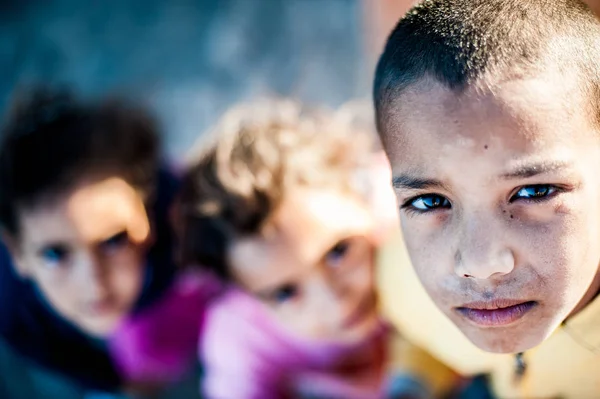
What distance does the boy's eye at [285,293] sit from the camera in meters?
0.78

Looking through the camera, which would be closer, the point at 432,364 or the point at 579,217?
the point at 579,217

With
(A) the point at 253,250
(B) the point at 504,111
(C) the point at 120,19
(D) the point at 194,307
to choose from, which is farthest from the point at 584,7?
(C) the point at 120,19

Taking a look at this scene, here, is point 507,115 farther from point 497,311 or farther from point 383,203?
point 383,203

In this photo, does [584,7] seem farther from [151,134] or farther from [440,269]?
[151,134]

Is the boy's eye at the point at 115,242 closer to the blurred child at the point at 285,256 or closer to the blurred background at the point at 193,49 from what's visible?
the blurred child at the point at 285,256

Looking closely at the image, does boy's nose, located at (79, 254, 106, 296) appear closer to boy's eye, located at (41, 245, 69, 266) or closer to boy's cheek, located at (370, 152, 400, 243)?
boy's eye, located at (41, 245, 69, 266)

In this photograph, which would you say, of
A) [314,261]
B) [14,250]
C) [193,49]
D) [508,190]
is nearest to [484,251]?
[508,190]

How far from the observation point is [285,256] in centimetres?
75

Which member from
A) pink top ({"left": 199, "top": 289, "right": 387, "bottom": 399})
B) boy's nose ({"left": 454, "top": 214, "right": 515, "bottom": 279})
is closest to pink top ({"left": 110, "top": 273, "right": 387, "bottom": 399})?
pink top ({"left": 199, "top": 289, "right": 387, "bottom": 399})

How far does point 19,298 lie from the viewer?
0.95 metres

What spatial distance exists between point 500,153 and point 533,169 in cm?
2

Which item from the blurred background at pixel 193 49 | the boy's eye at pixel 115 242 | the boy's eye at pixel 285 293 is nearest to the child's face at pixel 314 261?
the boy's eye at pixel 285 293

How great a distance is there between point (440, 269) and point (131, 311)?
0.55 metres

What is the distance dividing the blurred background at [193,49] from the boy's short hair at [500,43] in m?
0.73
